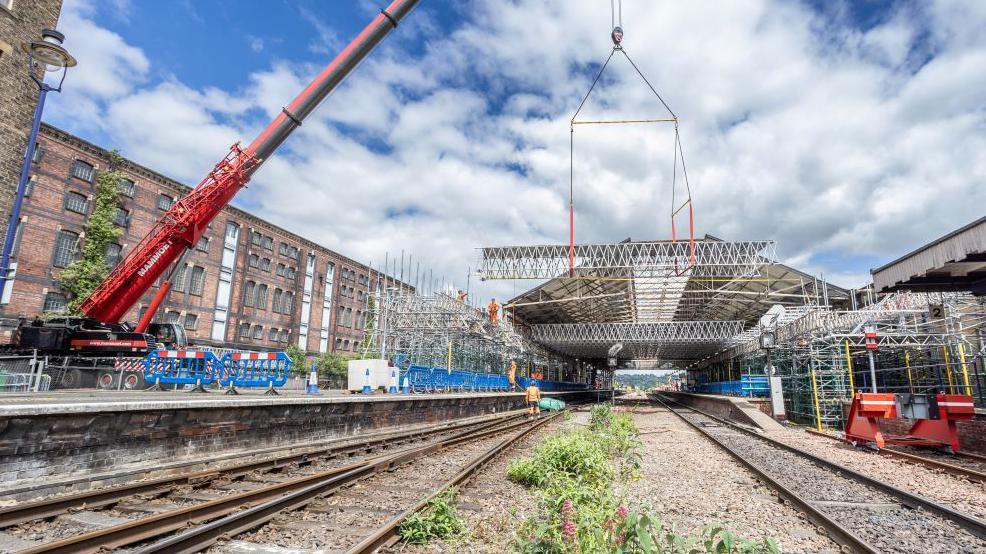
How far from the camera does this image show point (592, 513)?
16.3 feet

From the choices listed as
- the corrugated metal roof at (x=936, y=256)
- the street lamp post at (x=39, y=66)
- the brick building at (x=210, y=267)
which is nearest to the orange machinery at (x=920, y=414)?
the corrugated metal roof at (x=936, y=256)

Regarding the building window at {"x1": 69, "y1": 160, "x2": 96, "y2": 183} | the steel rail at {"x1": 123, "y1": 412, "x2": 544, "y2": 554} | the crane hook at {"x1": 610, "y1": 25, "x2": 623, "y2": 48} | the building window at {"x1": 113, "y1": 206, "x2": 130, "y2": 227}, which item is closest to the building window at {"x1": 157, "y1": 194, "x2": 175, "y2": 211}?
the building window at {"x1": 113, "y1": 206, "x2": 130, "y2": 227}

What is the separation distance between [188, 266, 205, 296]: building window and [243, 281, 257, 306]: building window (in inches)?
140

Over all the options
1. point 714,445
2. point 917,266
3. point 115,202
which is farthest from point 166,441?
point 115,202

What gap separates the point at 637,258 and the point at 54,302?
30.6 metres

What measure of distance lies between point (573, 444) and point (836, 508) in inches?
157

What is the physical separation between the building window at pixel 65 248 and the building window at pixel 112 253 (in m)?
1.44

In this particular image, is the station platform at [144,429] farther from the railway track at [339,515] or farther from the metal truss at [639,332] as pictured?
the metal truss at [639,332]

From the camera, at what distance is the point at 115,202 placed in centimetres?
2930

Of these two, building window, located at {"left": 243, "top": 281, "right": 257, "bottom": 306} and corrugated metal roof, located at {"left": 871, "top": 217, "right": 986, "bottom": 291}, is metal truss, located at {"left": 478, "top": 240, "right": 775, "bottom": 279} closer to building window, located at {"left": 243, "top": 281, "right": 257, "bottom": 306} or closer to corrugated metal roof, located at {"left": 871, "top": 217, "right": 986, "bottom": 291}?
corrugated metal roof, located at {"left": 871, "top": 217, "right": 986, "bottom": 291}

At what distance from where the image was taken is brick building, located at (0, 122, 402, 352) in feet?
85.0

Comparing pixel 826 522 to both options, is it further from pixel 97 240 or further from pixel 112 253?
pixel 112 253

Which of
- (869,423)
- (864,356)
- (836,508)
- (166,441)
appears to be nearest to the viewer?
(836,508)

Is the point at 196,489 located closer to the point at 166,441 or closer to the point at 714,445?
the point at 166,441
